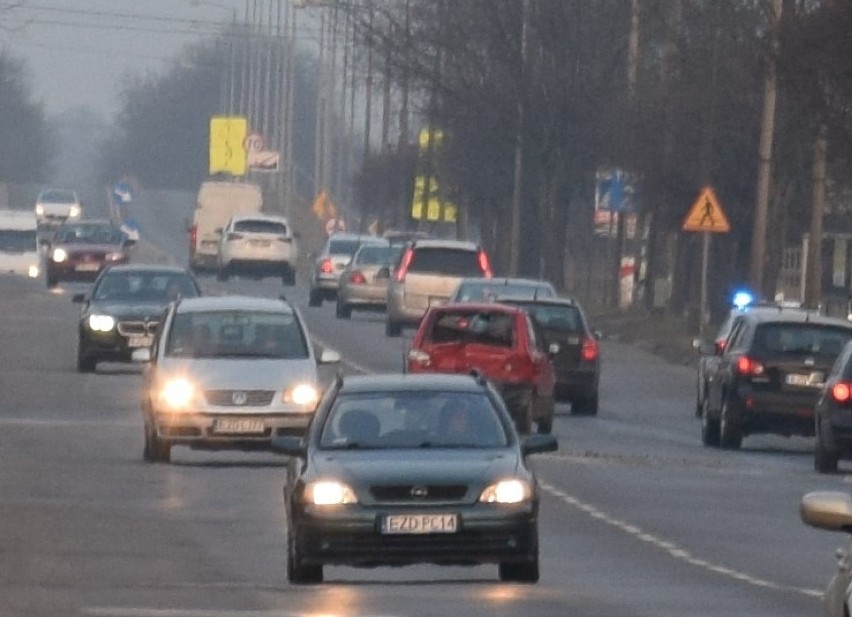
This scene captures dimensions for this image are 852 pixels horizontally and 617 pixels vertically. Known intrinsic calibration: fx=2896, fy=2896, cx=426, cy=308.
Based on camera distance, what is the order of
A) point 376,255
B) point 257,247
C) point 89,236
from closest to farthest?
1. point 376,255
2. point 89,236
3. point 257,247

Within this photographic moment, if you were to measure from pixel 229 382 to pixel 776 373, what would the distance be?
7.13m

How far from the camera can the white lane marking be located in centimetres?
1661

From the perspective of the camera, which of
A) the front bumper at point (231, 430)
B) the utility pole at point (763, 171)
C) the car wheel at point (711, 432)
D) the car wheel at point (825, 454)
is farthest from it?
the utility pole at point (763, 171)

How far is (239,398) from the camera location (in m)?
25.9

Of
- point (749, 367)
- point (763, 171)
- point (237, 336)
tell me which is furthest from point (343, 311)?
point (237, 336)

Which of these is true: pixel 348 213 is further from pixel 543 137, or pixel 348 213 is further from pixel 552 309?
pixel 552 309

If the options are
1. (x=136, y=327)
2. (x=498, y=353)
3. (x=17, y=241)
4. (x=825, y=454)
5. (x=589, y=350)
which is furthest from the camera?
(x=17, y=241)

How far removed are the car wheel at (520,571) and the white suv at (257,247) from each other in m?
52.2

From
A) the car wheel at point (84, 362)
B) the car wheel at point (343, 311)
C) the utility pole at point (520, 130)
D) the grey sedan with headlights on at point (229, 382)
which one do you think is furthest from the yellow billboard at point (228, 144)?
the grey sedan with headlights on at point (229, 382)

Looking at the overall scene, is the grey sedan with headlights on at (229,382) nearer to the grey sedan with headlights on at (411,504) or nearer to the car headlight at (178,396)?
the car headlight at (178,396)

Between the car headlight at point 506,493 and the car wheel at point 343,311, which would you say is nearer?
the car headlight at point 506,493

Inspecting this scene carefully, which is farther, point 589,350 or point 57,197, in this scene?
point 57,197

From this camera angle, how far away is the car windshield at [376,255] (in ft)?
187

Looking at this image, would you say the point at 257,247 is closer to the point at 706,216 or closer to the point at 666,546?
the point at 706,216
